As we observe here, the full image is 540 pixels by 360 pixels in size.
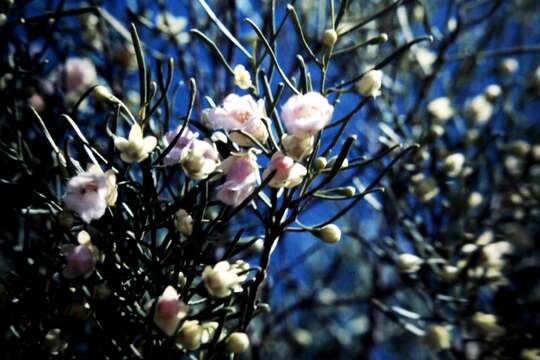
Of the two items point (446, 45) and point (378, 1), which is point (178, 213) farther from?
point (378, 1)

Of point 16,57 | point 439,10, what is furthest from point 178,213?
point 439,10

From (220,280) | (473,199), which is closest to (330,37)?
(220,280)

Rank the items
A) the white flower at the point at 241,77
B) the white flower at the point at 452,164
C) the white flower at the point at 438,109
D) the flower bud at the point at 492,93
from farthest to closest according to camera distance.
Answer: the flower bud at the point at 492,93 → the white flower at the point at 438,109 → the white flower at the point at 452,164 → the white flower at the point at 241,77

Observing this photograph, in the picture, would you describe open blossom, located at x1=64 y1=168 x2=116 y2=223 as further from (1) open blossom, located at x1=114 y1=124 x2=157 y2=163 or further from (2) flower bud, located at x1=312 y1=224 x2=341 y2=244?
(2) flower bud, located at x1=312 y1=224 x2=341 y2=244

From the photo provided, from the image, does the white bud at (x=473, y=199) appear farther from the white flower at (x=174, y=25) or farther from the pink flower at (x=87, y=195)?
the pink flower at (x=87, y=195)

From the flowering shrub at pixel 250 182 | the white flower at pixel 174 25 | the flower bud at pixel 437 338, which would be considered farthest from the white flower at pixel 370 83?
the white flower at pixel 174 25
